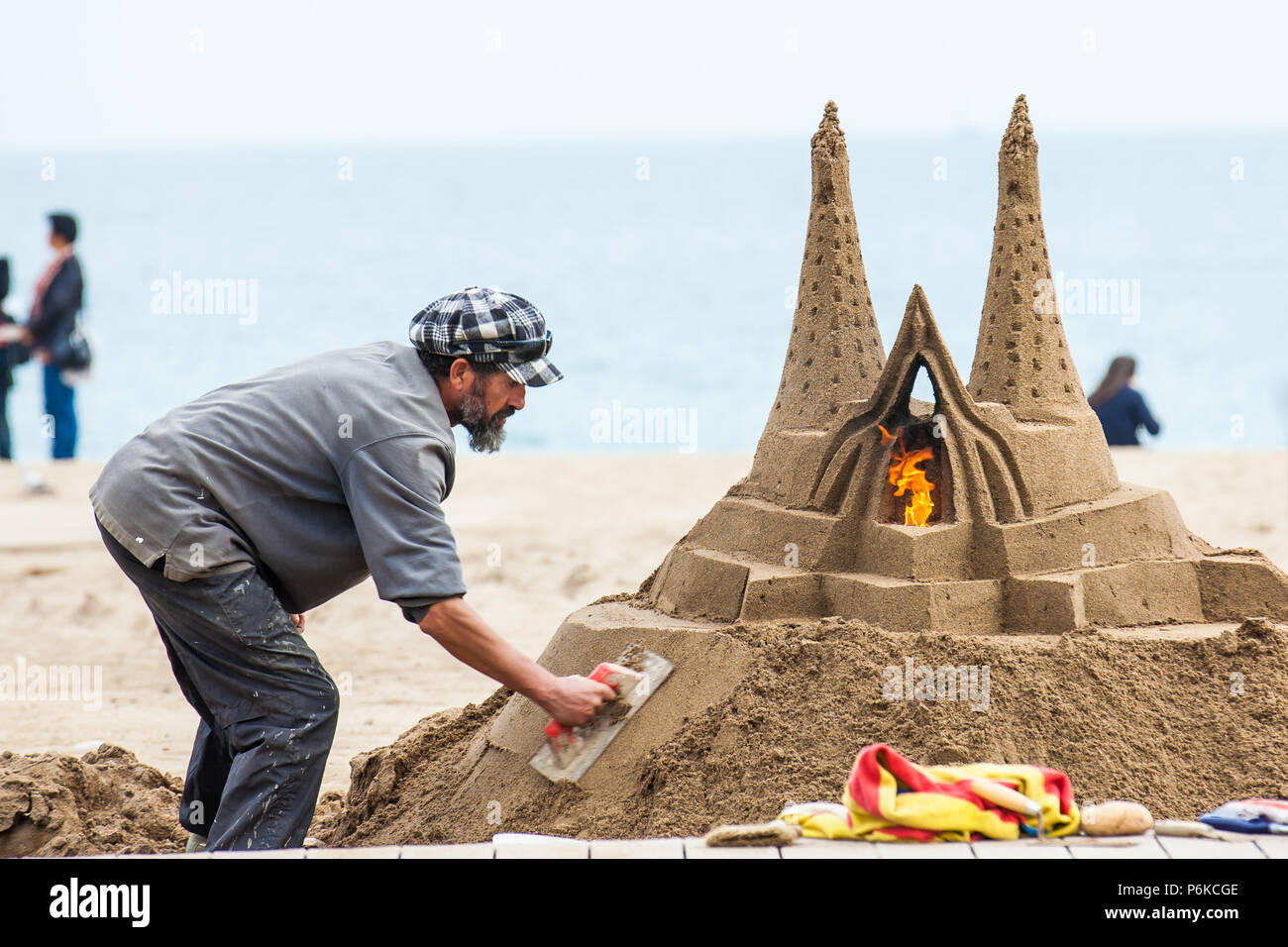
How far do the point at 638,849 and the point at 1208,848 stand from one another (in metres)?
1.04

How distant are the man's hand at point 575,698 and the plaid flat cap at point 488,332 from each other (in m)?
0.72

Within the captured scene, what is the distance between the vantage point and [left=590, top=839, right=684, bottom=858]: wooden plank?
243 centimetres

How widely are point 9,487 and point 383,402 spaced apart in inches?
324

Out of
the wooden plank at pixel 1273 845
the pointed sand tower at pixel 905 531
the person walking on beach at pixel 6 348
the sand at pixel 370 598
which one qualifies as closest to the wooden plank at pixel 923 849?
the wooden plank at pixel 1273 845

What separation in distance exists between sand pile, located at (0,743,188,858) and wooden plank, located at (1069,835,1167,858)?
2583mm

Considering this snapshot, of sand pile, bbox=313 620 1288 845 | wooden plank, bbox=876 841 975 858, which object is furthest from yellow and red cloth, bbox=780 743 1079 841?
sand pile, bbox=313 620 1288 845

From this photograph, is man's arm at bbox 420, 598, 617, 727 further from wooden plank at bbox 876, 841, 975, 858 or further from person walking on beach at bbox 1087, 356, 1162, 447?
person walking on beach at bbox 1087, 356, 1162, 447

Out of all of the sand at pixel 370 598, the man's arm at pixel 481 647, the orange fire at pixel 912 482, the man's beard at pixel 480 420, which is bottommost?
the sand at pixel 370 598

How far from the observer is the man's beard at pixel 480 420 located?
3215 millimetres

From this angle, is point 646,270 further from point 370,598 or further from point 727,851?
point 727,851

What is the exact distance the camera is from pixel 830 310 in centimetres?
399

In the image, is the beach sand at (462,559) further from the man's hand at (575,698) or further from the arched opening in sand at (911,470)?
the arched opening in sand at (911,470)

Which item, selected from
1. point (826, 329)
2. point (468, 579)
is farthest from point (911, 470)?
point (468, 579)
